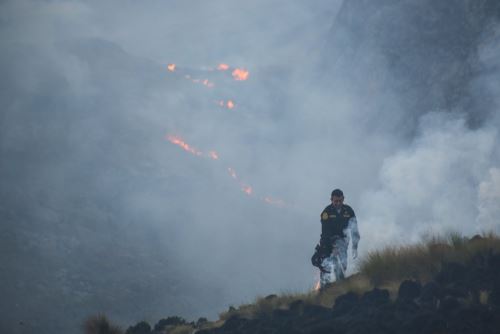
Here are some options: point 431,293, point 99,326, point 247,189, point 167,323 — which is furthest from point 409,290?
point 247,189

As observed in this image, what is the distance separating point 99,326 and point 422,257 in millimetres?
7325

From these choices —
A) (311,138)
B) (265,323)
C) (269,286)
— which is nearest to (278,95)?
(311,138)

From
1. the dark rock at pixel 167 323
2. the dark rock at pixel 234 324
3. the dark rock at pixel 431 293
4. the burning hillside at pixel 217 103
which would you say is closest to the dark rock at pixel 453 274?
the dark rock at pixel 431 293

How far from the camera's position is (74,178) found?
74.4 m

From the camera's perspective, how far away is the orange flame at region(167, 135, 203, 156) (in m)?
87.8

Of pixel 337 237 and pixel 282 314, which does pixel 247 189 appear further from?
pixel 282 314

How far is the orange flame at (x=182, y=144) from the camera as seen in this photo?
87750mm

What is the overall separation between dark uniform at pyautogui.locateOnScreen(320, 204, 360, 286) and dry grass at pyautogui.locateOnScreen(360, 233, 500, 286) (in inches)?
43.7

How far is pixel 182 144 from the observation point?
88.8 meters

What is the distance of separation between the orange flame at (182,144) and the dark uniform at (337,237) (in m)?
75.9

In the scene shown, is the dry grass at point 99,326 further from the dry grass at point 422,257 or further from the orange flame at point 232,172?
the orange flame at point 232,172

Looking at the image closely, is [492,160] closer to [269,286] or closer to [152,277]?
[269,286]

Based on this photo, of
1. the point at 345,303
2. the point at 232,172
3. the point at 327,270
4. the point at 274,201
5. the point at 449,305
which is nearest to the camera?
the point at 449,305

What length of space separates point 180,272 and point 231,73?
53.0 m
